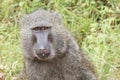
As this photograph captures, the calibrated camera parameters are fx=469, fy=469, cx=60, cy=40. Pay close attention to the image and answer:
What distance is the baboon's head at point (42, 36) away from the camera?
13.4 ft

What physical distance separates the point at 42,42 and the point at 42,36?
0.28ft

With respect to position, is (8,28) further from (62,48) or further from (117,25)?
(62,48)

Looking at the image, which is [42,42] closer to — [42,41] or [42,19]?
[42,41]

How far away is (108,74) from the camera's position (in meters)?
5.01

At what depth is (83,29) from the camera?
229 inches

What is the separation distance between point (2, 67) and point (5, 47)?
1.47 ft

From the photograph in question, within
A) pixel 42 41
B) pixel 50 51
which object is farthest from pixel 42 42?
pixel 50 51

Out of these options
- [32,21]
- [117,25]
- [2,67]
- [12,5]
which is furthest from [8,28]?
[32,21]

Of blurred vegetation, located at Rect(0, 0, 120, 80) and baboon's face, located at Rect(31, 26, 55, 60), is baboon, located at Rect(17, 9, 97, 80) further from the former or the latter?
blurred vegetation, located at Rect(0, 0, 120, 80)

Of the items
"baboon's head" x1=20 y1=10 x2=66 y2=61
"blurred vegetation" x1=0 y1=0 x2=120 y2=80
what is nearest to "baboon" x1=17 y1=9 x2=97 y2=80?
"baboon's head" x1=20 y1=10 x2=66 y2=61

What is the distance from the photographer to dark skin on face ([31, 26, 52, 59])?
4.03 m

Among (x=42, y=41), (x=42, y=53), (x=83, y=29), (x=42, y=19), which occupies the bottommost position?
(x=83, y=29)

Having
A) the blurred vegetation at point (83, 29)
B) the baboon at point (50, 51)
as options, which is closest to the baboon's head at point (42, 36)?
the baboon at point (50, 51)

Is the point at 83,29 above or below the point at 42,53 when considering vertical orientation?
below
